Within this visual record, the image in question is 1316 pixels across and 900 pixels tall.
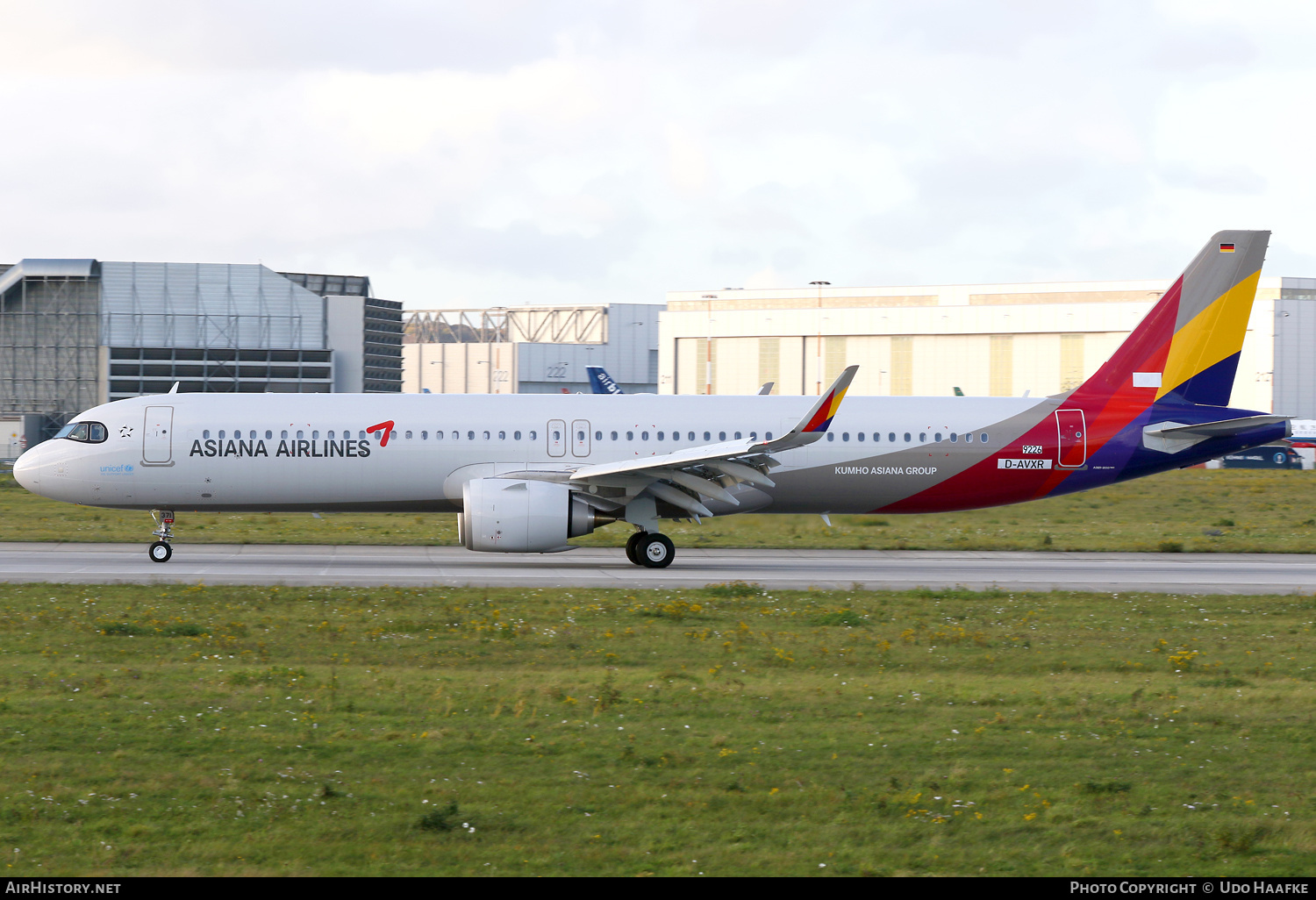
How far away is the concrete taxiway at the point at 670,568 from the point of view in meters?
23.3

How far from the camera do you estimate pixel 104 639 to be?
15.6 metres

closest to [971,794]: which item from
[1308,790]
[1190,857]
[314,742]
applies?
[1190,857]

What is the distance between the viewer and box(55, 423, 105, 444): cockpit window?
26.2 m

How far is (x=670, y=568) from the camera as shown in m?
26.4

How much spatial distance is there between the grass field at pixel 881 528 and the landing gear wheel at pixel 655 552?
5.12 metres

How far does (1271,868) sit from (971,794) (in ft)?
7.12

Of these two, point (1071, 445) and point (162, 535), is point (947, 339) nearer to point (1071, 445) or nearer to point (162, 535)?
point (1071, 445)

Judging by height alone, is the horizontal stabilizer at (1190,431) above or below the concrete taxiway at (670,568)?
above

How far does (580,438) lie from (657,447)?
1714 millimetres

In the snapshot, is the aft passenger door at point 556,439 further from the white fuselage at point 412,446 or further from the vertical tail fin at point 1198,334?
the vertical tail fin at point 1198,334

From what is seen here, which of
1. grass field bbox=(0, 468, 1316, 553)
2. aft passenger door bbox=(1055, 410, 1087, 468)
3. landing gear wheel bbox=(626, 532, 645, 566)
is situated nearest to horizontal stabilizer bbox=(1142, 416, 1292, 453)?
aft passenger door bbox=(1055, 410, 1087, 468)

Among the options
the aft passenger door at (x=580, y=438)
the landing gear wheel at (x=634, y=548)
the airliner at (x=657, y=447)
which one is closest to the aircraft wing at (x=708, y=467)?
the airliner at (x=657, y=447)

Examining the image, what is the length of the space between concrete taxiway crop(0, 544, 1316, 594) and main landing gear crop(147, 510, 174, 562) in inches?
9.4
